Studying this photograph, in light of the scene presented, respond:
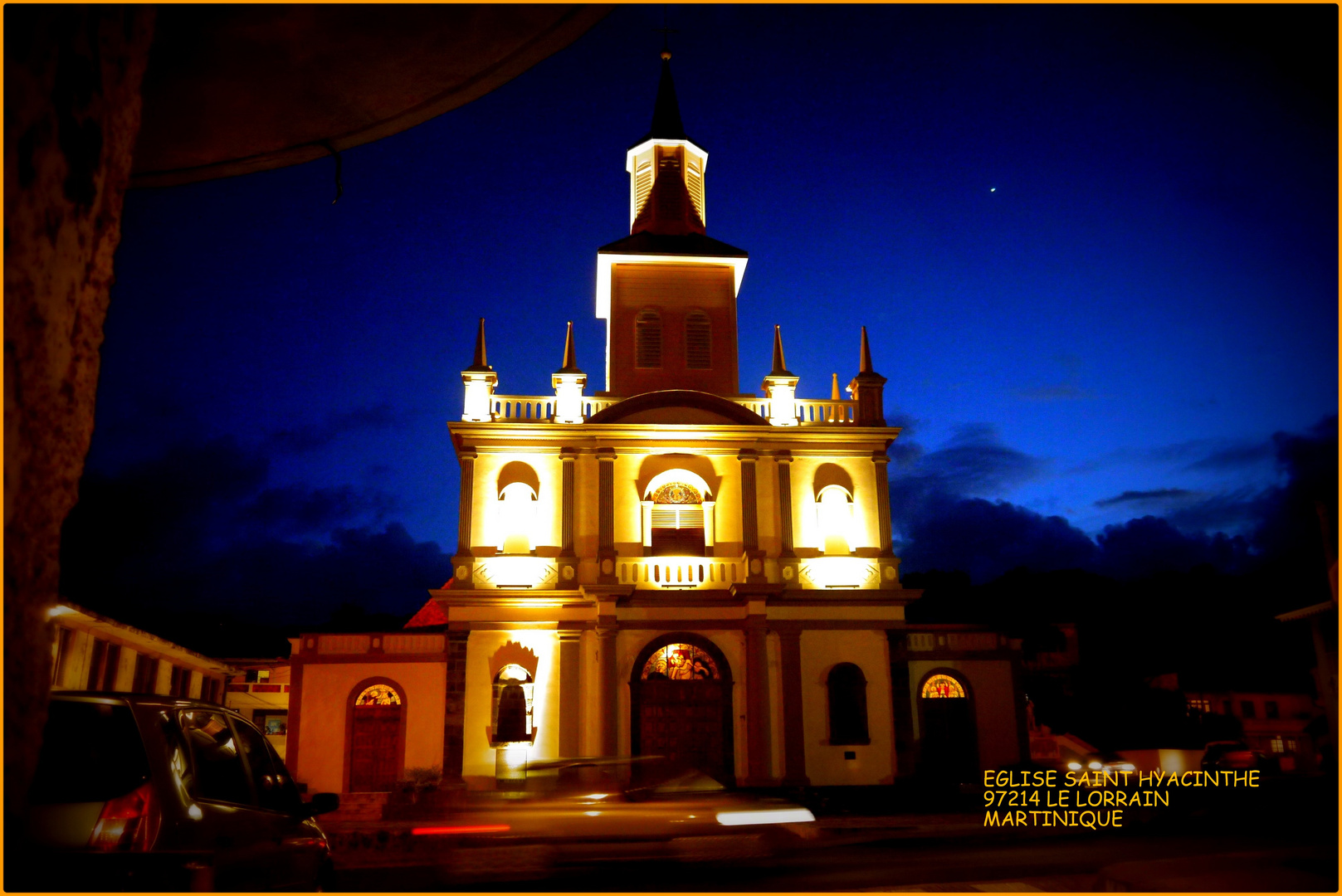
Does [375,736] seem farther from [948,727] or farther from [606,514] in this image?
[948,727]

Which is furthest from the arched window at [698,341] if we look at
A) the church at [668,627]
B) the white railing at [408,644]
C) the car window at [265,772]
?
the car window at [265,772]

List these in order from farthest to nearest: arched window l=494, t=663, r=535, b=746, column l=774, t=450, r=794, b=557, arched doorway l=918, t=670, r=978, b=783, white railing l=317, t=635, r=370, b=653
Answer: white railing l=317, t=635, r=370, b=653 < column l=774, t=450, r=794, b=557 < arched doorway l=918, t=670, r=978, b=783 < arched window l=494, t=663, r=535, b=746

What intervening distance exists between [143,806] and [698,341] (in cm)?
2554

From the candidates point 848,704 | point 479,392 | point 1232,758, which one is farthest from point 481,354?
point 1232,758

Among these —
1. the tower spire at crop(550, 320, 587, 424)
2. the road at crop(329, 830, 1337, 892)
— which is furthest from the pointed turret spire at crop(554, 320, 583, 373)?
the road at crop(329, 830, 1337, 892)

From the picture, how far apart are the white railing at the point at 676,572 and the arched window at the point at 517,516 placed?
2713 millimetres

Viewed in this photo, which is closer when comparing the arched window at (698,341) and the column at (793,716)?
the column at (793,716)

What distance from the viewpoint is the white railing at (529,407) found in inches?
1021

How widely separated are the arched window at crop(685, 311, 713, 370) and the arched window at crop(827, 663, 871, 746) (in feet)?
33.5

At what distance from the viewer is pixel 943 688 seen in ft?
82.5

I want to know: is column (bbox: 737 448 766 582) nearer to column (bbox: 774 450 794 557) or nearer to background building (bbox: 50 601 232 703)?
column (bbox: 774 450 794 557)

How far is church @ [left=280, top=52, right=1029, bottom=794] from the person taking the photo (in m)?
23.0

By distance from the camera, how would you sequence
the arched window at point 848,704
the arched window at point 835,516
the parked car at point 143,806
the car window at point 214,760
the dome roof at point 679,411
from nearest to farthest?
the parked car at point 143,806, the car window at point 214,760, the arched window at point 848,704, the arched window at point 835,516, the dome roof at point 679,411

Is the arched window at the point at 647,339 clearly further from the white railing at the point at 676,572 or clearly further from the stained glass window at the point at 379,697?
the stained glass window at the point at 379,697
